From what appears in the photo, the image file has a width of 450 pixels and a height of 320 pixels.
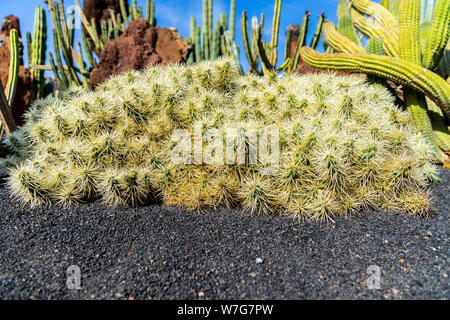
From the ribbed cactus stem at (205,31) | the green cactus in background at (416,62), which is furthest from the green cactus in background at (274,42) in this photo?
the green cactus in background at (416,62)

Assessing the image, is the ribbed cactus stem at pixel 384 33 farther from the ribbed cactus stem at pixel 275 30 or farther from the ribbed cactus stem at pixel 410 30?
the ribbed cactus stem at pixel 275 30

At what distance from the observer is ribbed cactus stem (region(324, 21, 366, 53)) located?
19.1ft

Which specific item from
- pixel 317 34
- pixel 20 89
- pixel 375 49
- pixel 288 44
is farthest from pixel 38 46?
pixel 375 49

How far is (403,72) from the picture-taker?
465 centimetres

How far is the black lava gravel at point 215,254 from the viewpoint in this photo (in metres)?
2.07

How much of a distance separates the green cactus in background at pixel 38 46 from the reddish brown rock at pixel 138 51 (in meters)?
2.60

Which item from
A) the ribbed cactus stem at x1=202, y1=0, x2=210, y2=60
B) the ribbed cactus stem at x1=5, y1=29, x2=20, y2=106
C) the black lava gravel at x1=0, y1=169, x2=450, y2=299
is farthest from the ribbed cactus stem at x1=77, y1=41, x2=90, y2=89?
the black lava gravel at x1=0, y1=169, x2=450, y2=299

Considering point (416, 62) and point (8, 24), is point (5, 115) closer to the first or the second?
point (8, 24)

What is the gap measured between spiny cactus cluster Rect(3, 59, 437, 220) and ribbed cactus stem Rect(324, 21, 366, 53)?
198cm

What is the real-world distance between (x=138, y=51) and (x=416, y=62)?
5898mm

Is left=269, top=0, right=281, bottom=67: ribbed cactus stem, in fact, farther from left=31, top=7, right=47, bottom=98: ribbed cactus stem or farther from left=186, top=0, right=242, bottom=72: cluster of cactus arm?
left=31, top=7, right=47, bottom=98: ribbed cactus stem

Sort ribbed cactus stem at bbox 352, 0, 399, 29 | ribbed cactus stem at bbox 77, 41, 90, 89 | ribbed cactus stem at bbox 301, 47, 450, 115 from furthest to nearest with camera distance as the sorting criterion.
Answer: ribbed cactus stem at bbox 77, 41, 90, 89, ribbed cactus stem at bbox 352, 0, 399, 29, ribbed cactus stem at bbox 301, 47, 450, 115
